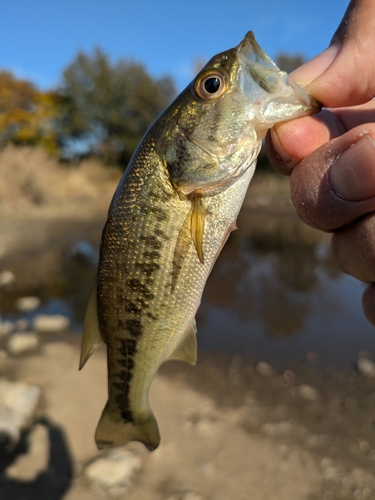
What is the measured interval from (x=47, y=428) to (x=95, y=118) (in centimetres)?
3448

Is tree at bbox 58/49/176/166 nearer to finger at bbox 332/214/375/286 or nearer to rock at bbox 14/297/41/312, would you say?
rock at bbox 14/297/41/312

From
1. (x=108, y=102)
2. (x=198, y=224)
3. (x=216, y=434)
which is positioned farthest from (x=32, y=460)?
(x=108, y=102)

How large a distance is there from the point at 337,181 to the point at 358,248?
458mm

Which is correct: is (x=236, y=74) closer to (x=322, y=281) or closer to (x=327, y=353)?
(x=327, y=353)

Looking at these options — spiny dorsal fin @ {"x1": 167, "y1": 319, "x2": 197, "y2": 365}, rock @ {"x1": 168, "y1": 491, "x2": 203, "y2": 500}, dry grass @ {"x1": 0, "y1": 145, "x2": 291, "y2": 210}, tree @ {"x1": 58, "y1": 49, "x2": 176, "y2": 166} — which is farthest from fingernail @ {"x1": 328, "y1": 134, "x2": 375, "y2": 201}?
tree @ {"x1": 58, "y1": 49, "x2": 176, "y2": 166}

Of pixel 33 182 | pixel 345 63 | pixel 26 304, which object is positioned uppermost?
pixel 33 182

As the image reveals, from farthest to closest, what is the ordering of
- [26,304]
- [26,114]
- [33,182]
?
1. [26,114]
2. [33,182]
3. [26,304]

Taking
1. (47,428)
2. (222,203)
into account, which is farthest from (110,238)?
(47,428)

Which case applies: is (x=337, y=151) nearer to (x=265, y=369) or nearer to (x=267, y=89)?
(x=267, y=89)

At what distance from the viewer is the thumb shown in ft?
6.90

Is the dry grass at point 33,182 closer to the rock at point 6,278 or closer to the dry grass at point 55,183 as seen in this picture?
the dry grass at point 55,183

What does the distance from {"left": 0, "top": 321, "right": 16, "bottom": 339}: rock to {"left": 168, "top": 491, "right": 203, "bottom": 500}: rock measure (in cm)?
498

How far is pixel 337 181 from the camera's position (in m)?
1.94

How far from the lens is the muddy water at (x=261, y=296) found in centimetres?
741
